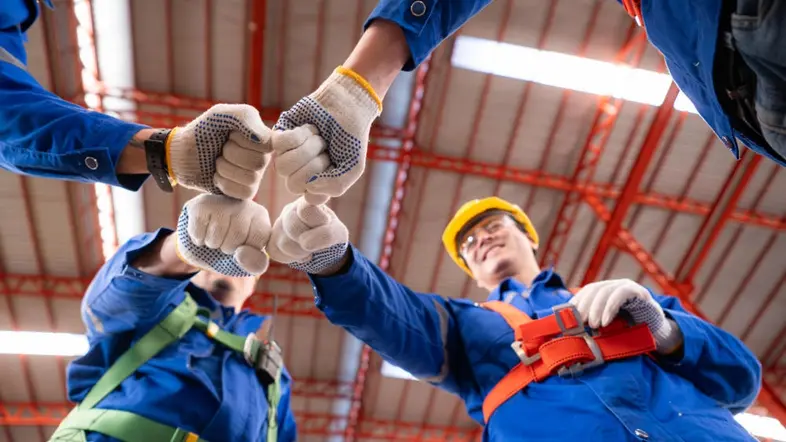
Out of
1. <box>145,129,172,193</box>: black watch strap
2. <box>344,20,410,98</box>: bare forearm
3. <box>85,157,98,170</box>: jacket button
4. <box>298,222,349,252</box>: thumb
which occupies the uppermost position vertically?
<box>344,20,410,98</box>: bare forearm

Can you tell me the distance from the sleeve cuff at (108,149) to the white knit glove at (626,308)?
201 cm

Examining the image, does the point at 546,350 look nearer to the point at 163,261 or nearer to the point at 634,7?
the point at 634,7

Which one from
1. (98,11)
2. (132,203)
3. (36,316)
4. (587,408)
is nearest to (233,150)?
(587,408)

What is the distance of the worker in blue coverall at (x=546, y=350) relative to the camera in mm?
2244

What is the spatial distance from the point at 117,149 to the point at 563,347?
2.01 m

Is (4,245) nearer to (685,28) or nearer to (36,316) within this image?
(36,316)

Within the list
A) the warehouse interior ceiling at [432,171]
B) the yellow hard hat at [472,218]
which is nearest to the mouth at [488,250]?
the yellow hard hat at [472,218]

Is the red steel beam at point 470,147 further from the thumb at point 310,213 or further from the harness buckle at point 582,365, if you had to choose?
the thumb at point 310,213

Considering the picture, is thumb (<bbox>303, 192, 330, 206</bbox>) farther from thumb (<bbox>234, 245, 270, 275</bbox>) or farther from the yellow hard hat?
the yellow hard hat

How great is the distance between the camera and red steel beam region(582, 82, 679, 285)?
890 cm

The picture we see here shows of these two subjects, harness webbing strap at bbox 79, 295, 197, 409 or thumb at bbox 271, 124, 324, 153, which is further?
harness webbing strap at bbox 79, 295, 197, 409

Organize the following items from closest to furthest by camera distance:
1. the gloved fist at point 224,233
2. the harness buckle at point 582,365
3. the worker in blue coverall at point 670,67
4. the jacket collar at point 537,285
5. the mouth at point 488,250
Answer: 1. the worker in blue coverall at point 670,67
2. the gloved fist at point 224,233
3. the harness buckle at point 582,365
4. the jacket collar at point 537,285
5. the mouth at point 488,250

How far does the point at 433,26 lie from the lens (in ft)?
6.42

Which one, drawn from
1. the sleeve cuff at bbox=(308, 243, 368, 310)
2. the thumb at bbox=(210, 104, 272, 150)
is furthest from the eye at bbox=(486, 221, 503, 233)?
the thumb at bbox=(210, 104, 272, 150)
